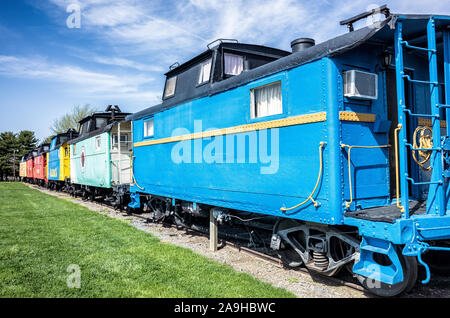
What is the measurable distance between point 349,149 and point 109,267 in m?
4.44

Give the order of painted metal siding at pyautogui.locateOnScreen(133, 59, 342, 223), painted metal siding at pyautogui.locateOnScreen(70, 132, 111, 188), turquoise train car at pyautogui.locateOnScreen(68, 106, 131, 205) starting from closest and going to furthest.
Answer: painted metal siding at pyautogui.locateOnScreen(133, 59, 342, 223), turquoise train car at pyautogui.locateOnScreen(68, 106, 131, 205), painted metal siding at pyautogui.locateOnScreen(70, 132, 111, 188)

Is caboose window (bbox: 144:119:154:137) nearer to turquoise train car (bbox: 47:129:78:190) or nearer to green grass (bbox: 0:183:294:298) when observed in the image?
green grass (bbox: 0:183:294:298)

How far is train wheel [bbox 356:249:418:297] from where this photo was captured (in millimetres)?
4465

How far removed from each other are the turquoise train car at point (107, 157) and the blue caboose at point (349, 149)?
755 centimetres

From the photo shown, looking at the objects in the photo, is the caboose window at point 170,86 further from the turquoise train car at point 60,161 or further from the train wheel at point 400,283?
the turquoise train car at point 60,161

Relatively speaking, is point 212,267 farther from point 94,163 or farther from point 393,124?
point 94,163

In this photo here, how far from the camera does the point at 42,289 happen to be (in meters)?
5.15

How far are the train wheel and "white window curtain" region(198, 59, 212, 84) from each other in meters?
5.06

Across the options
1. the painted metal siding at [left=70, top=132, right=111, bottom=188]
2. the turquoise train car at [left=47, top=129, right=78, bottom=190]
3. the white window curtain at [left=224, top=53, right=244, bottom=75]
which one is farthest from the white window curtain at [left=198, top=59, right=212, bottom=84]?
the turquoise train car at [left=47, top=129, right=78, bottom=190]

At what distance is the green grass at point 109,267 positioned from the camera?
5.02m

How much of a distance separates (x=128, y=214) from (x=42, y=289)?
26.2ft

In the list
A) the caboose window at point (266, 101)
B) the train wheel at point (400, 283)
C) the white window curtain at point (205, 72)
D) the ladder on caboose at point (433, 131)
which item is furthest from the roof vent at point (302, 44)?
the train wheel at point (400, 283)

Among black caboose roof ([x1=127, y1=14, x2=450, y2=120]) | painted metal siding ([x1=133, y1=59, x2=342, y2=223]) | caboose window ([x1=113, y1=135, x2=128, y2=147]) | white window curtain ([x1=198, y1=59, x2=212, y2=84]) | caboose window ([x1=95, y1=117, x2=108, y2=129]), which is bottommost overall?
painted metal siding ([x1=133, y1=59, x2=342, y2=223])
